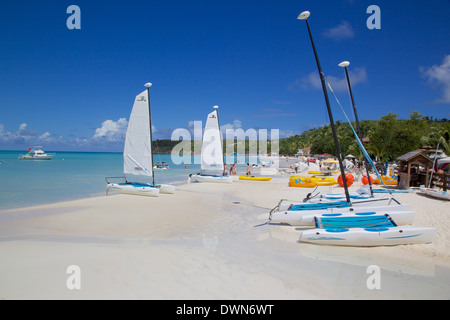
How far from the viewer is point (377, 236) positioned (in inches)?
277

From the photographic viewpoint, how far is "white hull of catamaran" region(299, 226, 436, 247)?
696cm

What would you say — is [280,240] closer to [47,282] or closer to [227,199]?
[47,282]

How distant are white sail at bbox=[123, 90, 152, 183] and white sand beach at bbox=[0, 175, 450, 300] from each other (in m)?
5.78

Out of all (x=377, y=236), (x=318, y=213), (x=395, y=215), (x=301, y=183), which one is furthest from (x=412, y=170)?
(x=377, y=236)

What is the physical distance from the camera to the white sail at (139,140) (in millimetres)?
15703

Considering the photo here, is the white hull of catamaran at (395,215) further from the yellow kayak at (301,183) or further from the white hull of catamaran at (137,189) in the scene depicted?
the yellow kayak at (301,183)

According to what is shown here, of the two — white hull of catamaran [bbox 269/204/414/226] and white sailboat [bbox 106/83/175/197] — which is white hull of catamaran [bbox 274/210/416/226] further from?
white sailboat [bbox 106/83/175/197]

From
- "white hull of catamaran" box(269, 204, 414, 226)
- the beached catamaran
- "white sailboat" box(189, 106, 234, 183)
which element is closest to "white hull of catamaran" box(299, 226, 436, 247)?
the beached catamaran

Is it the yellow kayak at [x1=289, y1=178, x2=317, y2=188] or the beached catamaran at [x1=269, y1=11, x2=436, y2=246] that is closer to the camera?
the beached catamaran at [x1=269, y1=11, x2=436, y2=246]

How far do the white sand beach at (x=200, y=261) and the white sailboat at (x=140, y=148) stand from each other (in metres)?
4.82

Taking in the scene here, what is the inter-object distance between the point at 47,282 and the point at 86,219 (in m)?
5.82

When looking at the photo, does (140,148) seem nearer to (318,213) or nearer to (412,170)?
(318,213)

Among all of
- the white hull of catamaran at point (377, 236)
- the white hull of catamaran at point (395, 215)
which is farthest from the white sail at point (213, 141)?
the white hull of catamaran at point (377, 236)

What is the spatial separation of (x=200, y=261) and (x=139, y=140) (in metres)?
11.4
